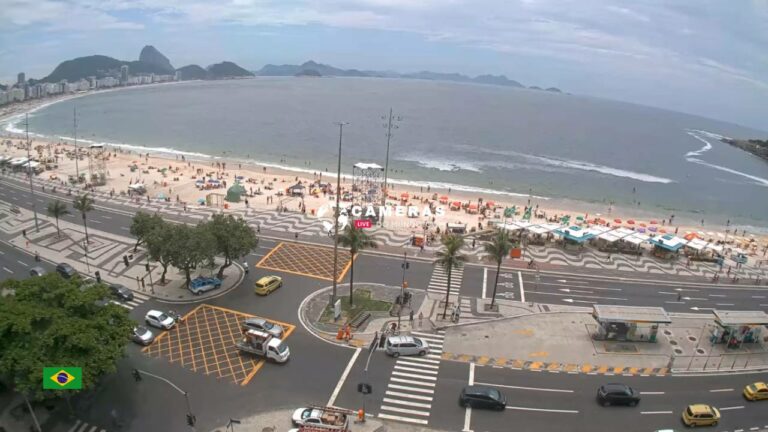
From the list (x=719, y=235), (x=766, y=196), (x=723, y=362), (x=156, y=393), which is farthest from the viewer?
(x=766, y=196)

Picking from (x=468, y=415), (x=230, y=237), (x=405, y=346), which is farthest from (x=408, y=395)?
(x=230, y=237)

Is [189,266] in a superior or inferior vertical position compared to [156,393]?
superior

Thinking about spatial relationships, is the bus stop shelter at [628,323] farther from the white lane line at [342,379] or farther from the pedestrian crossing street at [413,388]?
the white lane line at [342,379]

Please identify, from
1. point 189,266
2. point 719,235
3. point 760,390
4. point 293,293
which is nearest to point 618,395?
point 760,390

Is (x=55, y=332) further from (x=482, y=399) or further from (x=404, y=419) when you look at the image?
(x=482, y=399)

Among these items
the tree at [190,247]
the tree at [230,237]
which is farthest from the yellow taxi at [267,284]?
the tree at [190,247]

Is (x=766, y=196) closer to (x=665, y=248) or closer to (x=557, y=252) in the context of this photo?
(x=665, y=248)
